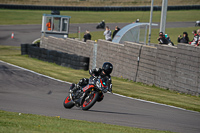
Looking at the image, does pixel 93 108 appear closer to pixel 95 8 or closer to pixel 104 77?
pixel 104 77

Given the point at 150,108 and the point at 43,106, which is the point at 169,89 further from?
the point at 43,106

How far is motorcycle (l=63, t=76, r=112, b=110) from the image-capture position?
8.72m

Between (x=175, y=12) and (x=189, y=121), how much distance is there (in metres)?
49.0

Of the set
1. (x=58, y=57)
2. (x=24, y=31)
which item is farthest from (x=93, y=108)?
(x=24, y=31)

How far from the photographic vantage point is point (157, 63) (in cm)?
1555

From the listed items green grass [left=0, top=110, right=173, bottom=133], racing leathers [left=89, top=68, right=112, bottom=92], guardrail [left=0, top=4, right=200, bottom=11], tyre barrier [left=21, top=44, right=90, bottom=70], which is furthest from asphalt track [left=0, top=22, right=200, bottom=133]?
guardrail [left=0, top=4, right=200, bottom=11]

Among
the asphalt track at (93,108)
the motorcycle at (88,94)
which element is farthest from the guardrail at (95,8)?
the motorcycle at (88,94)

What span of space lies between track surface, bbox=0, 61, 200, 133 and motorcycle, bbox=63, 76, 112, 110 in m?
0.22

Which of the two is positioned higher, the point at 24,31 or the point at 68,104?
the point at 24,31

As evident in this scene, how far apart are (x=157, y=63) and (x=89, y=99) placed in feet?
23.8

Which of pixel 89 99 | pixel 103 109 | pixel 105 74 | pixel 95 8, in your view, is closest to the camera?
pixel 105 74

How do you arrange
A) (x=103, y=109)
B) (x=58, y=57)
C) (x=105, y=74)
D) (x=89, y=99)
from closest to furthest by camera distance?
(x=105, y=74), (x=89, y=99), (x=103, y=109), (x=58, y=57)

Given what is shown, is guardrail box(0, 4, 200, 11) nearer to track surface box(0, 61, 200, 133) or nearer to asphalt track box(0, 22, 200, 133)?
asphalt track box(0, 22, 200, 133)

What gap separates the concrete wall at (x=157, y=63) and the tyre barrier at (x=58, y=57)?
2.26 feet
